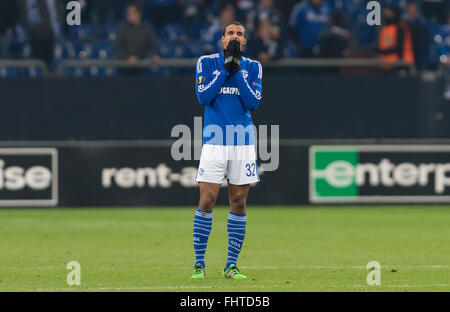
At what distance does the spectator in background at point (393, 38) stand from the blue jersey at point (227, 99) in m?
9.20

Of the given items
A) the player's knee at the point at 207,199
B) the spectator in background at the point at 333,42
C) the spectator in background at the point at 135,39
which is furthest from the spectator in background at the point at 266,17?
the player's knee at the point at 207,199

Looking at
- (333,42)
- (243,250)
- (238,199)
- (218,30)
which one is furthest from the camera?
(218,30)

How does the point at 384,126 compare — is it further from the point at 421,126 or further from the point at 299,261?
the point at 299,261

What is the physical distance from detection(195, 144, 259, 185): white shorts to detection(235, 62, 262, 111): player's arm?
0.39 meters

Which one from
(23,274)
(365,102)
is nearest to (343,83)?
(365,102)

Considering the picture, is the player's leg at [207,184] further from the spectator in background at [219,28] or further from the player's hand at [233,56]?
the spectator in background at [219,28]

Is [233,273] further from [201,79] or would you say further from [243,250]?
[243,250]

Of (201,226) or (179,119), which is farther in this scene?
(179,119)

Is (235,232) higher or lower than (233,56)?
lower

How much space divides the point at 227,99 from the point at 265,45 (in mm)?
8780

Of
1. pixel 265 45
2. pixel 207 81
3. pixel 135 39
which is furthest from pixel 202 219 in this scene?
pixel 135 39

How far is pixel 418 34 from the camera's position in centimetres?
1888

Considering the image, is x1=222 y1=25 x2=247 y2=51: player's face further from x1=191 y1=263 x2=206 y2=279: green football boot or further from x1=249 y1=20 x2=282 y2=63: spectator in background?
x1=249 y1=20 x2=282 y2=63: spectator in background
